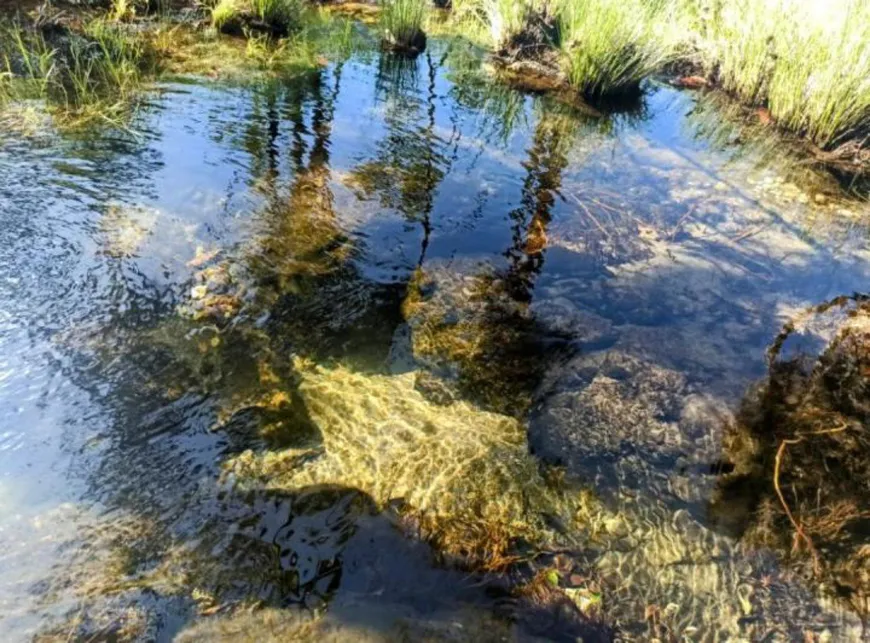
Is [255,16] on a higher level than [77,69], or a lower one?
higher

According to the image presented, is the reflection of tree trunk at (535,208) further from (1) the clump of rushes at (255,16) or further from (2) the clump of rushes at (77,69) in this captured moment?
(1) the clump of rushes at (255,16)

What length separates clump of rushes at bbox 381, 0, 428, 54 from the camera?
7.61 meters

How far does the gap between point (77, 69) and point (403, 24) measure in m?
3.90

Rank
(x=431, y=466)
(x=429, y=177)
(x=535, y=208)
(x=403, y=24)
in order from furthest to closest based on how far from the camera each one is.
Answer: (x=403, y=24) < (x=429, y=177) < (x=535, y=208) < (x=431, y=466)

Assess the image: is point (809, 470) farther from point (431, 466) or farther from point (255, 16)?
point (255, 16)

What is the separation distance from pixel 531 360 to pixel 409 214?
1644 mm

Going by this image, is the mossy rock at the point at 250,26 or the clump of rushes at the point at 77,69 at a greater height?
the mossy rock at the point at 250,26

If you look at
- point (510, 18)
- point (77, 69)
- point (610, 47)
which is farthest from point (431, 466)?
point (510, 18)

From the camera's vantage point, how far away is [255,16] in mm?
7473

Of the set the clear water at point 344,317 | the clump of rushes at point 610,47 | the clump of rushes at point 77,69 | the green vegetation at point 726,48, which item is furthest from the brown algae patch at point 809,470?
the clump of rushes at point 77,69

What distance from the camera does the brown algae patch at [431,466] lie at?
241 centimetres

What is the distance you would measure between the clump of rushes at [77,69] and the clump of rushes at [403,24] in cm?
299

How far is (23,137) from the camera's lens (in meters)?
4.48

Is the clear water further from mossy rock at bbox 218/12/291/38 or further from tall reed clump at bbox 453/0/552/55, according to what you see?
tall reed clump at bbox 453/0/552/55
